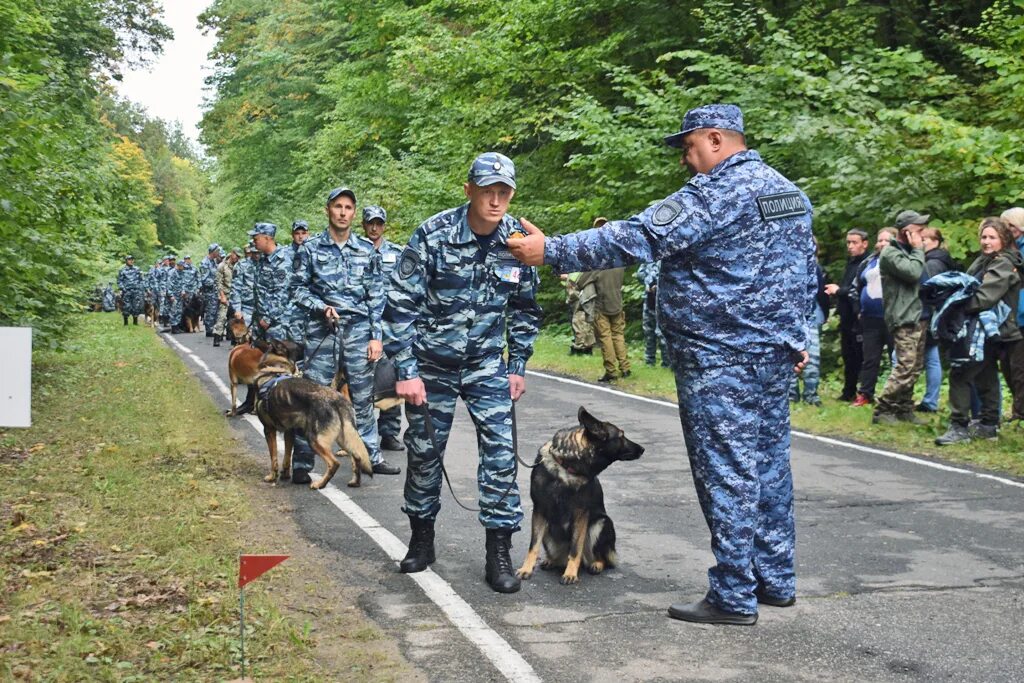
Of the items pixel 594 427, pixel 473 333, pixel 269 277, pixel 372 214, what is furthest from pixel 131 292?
pixel 594 427

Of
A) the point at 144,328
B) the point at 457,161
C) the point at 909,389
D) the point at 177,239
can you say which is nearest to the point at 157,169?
the point at 177,239

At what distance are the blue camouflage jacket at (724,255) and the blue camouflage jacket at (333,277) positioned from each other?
464 centimetres

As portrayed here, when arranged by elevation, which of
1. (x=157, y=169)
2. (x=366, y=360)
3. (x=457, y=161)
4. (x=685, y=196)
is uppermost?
(x=157, y=169)

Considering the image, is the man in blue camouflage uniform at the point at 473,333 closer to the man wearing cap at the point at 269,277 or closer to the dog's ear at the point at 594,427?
the dog's ear at the point at 594,427

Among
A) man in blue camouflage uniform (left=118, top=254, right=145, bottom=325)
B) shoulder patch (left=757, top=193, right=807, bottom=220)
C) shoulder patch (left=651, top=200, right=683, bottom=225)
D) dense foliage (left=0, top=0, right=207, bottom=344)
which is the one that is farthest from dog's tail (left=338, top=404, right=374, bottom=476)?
man in blue camouflage uniform (left=118, top=254, right=145, bottom=325)

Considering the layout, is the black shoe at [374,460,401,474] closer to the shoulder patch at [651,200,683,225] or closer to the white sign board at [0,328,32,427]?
the shoulder patch at [651,200,683,225]

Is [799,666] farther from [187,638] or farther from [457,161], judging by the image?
[457,161]

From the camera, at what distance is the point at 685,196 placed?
521 cm

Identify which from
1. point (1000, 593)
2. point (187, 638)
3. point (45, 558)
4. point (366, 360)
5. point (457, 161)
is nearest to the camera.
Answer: point (187, 638)

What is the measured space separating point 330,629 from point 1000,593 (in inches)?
132

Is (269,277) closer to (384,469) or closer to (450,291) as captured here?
(384,469)

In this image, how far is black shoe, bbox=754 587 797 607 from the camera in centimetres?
562

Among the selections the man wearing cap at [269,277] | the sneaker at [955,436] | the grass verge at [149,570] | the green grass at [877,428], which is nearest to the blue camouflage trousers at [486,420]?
the grass verge at [149,570]

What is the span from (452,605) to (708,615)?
4.12 ft
